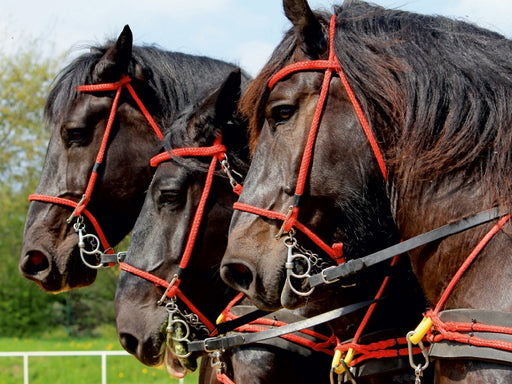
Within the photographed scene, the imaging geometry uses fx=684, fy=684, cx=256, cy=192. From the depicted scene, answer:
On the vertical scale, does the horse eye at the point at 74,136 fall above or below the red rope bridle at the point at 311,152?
below

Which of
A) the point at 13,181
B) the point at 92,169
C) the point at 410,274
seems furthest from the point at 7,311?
the point at 410,274

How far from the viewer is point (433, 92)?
2.44m

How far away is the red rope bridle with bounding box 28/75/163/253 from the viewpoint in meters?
4.39

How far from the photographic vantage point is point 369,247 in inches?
115

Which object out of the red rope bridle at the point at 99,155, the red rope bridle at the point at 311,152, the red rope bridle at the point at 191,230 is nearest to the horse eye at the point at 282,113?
the red rope bridle at the point at 311,152

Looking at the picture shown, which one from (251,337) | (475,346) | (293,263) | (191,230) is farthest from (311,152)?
(251,337)

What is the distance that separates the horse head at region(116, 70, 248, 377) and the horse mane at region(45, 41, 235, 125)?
722mm

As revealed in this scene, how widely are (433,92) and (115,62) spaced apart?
2644 millimetres

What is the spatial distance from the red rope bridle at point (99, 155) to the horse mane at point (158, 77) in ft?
0.25

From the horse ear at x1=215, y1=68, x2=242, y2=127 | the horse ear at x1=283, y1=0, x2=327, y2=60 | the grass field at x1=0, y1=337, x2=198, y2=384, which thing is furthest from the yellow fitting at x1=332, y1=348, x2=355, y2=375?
the grass field at x1=0, y1=337, x2=198, y2=384

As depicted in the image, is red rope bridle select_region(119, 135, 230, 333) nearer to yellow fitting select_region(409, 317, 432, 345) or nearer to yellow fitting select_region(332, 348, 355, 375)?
yellow fitting select_region(332, 348, 355, 375)

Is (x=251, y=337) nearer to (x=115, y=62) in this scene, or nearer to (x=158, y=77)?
(x=158, y=77)

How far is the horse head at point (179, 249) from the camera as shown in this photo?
3709 millimetres

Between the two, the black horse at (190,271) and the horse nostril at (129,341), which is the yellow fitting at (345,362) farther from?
the horse nostril at (129,341)
